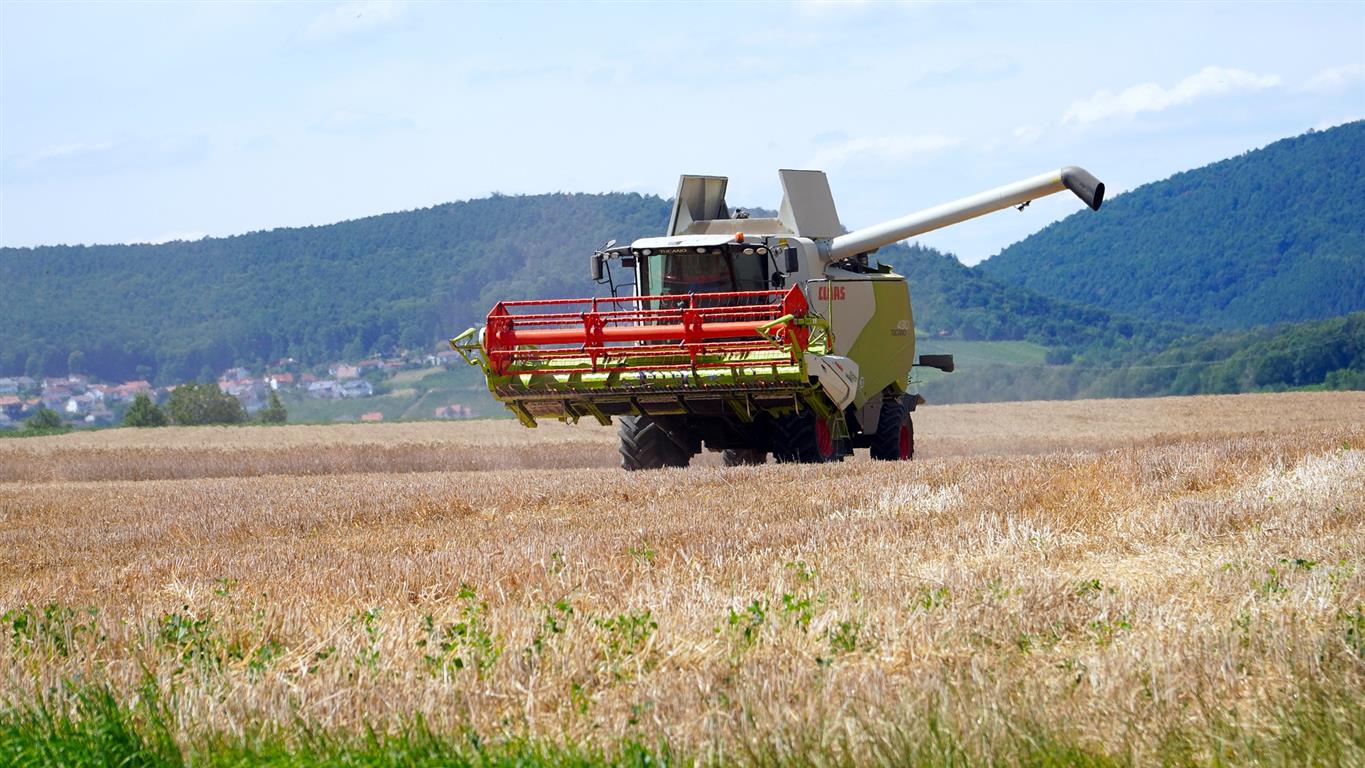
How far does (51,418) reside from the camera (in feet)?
177

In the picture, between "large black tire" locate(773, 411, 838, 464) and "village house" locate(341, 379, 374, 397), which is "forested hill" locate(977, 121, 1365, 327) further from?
"large black tire" locate(773, 411, 838, 464)

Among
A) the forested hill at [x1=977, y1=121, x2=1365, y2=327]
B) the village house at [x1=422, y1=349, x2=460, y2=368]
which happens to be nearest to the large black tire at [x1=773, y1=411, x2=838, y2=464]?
the village house at [x1=422, y1=349, x2=460, y2=368]

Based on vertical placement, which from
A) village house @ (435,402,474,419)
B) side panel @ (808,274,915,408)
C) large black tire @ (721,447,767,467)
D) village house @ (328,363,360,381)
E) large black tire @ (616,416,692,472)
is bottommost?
village house @ (435,402,474,419)

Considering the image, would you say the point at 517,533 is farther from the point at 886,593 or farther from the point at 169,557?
the point at 886,593

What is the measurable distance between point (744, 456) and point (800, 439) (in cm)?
190

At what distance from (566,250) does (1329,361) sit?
262 feet

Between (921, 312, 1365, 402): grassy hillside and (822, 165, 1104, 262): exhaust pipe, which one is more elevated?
(822, 165, 1104, 262): exhaust pipe

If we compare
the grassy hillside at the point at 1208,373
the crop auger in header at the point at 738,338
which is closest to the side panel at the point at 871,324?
the crop auger in header at the point at 738,338

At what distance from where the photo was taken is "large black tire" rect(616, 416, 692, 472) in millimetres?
15648

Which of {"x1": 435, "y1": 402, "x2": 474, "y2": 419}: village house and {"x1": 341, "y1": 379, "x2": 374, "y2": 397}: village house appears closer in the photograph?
{"x1": 435, "y1": 402, "x2": 474, "y2": 419}: village house

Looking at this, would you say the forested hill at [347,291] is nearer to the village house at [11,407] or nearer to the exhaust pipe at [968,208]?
the village house at [11,407]

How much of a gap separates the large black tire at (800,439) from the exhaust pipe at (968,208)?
6.39 feet

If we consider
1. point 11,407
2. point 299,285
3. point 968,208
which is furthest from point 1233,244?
point 968,208

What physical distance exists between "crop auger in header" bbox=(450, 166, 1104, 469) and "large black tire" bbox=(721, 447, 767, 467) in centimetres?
3
